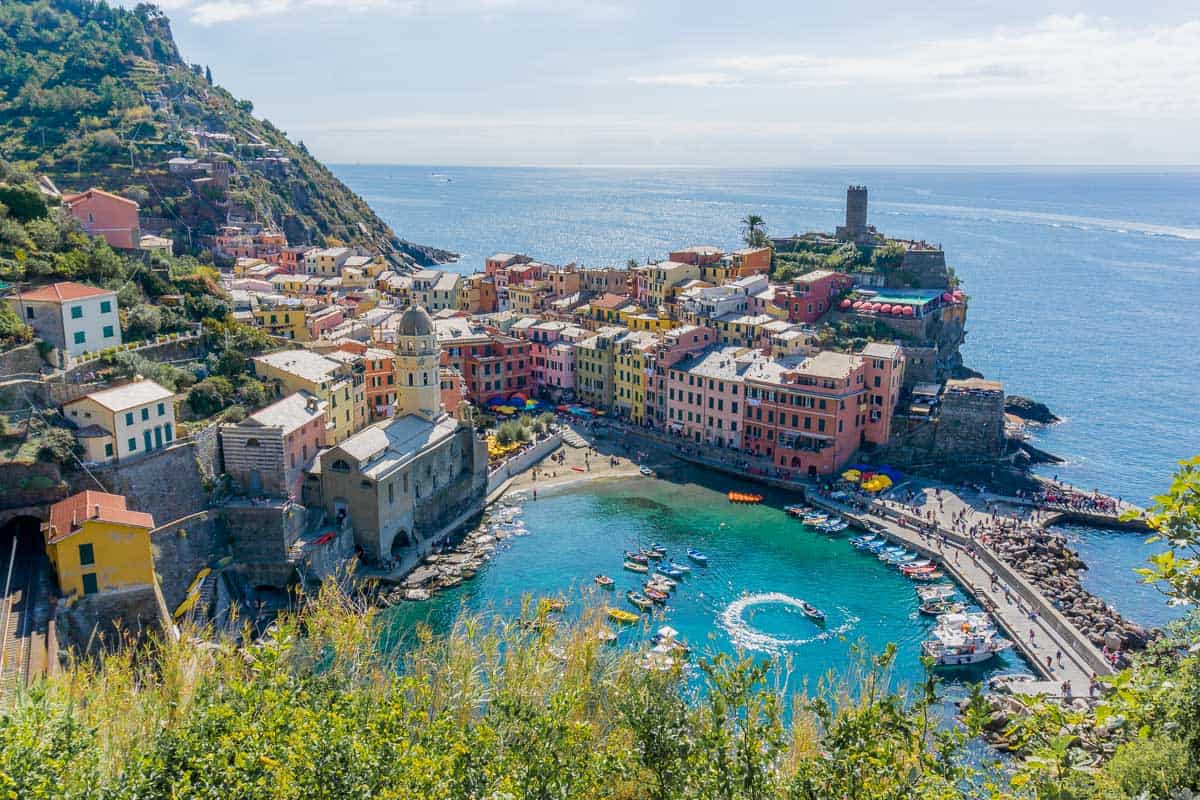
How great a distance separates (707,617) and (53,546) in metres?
25.2

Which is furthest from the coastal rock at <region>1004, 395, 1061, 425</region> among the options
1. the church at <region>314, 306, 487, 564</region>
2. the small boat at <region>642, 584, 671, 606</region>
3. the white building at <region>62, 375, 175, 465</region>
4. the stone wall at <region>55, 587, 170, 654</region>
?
the stone wall at <region>55, 587, 170, 654</region>

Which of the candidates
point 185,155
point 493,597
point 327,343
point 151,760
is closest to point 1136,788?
point 151,760

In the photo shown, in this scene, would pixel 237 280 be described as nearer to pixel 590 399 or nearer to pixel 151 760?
pixel 590 399

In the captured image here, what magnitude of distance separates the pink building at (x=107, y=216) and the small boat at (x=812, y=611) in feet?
140

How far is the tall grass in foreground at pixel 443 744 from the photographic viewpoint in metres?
15.3

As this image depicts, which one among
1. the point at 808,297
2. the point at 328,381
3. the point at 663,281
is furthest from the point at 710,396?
the point at 328,381

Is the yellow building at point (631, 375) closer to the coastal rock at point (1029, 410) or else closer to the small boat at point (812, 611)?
the small boat at point (812, 611)

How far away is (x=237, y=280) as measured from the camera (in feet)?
237

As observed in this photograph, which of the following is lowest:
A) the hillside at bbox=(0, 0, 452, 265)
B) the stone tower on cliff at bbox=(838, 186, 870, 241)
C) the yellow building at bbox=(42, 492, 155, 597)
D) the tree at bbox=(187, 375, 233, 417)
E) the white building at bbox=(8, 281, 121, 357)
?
the yellow building at bbox=(42, 492, 155, 597)

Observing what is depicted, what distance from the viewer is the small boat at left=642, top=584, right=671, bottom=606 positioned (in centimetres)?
4178

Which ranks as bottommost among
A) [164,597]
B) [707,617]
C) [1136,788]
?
[707,617]

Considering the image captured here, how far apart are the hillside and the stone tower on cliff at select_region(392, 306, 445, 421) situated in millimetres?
45194

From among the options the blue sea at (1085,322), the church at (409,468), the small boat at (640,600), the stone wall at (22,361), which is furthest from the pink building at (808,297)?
the stone wall at (22,361)

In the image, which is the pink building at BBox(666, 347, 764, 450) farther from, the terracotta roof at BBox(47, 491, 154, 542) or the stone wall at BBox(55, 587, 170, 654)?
the stone wall at BBox(55, 587, 170, 654)
